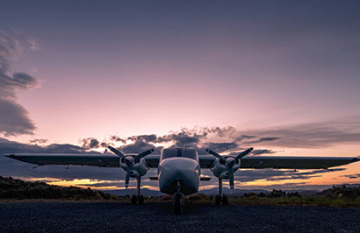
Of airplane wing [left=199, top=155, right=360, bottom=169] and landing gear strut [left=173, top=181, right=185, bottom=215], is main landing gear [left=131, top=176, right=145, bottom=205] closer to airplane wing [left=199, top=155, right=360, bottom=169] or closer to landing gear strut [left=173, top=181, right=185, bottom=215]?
airplane wing [left=199, top=155, right=360, bottom=169]

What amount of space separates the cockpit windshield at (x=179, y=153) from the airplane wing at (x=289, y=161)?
14.0ft

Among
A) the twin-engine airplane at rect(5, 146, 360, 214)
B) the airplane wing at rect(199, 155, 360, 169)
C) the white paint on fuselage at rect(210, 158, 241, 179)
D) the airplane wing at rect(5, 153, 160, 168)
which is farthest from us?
the airplane wing at rect(199, 155, 360, 169)

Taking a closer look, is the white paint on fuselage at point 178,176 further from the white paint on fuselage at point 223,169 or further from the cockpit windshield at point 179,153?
the white paint on fuselage at point 223,169

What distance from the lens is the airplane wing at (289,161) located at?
18688 mm

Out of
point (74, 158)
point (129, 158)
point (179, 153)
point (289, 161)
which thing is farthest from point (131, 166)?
point (289, 161)

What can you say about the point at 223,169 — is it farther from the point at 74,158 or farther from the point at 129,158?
the point at 74,158

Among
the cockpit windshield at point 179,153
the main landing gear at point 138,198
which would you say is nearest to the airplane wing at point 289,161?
the cockpit windshield at point 179,153

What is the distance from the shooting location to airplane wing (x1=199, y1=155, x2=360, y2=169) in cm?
1869

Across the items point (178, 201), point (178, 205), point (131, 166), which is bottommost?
point (178, 205)

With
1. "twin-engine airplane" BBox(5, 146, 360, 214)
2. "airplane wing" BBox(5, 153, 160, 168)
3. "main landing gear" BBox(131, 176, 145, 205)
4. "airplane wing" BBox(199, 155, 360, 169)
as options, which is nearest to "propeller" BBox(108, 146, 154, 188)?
"twin-engine airplane" BBox(5, 146, 360, 214)

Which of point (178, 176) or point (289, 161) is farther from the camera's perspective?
point (289, 161)

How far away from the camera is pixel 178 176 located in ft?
33.8

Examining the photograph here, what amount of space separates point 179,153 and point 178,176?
118 inches

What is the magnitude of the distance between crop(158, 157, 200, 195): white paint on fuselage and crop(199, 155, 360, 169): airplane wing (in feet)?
22.5
